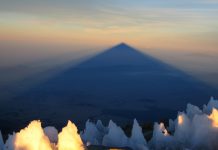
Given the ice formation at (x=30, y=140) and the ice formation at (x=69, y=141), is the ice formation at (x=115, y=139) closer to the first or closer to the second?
the ice formation at (x=69, y=141)

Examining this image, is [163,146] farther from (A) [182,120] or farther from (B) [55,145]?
→ (B) [55,145]

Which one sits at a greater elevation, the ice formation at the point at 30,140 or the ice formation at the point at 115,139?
the ice formation at the point at 30,140

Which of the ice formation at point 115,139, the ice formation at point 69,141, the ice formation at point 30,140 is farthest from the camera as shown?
the ice formation at point 115,139

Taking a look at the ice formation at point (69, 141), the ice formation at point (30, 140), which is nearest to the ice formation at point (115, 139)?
the ice formation at point (69, 141)

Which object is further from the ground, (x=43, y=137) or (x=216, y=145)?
(x=43, y=137)

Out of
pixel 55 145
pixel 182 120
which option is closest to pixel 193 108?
pixel 182 120

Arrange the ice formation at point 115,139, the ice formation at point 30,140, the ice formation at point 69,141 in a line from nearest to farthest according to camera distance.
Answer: the ice formation at point 69,141
the ice formation at point 30,140
the ice formation at point 115,139

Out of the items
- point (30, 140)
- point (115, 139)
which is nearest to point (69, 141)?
point (30, 140)

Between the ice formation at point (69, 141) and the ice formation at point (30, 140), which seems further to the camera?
the ice formation at point (30, 140)

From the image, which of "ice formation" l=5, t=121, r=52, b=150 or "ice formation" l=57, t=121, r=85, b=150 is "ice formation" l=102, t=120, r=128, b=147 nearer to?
"ice formation" l=57, t=121, r=85, b=150

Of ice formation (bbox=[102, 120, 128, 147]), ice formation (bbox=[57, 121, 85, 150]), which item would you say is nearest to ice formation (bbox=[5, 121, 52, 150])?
ice formation (bbox=[57, 121, 85, 150])

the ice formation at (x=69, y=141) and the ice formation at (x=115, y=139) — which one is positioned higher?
the ice formation at (x=69, y=141)
